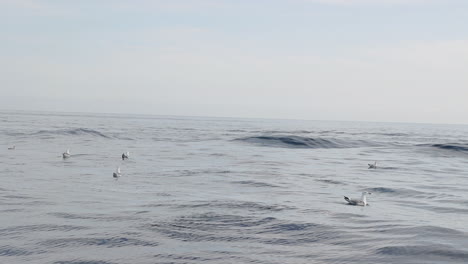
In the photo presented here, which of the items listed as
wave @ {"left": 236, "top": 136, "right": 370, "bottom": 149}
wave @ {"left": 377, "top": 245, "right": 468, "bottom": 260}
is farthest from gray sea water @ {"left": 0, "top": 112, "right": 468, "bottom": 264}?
wave @ {"left": 236, "top": 136, "right": 370, "bottom": 149}

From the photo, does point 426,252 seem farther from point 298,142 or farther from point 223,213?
point 298,142

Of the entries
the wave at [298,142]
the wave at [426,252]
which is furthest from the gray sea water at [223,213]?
the wave at [298,142]

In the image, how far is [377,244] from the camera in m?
14.4

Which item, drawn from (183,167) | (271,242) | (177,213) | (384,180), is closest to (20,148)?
(183,167)

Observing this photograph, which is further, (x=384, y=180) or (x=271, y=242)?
(x=384, y=180)

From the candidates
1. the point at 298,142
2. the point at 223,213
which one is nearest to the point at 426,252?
the point at 223,213

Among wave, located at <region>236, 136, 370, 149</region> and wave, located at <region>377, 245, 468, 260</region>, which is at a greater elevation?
wave, located at <region>377, 245, 468, 260</region>

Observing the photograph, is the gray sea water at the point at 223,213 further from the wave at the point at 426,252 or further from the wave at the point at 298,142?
the wave at the point at 298,142

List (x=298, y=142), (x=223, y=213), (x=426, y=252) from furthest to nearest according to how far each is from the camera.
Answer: (x=298, y=142) < (x=223, y=213) < (x=426, y=252)

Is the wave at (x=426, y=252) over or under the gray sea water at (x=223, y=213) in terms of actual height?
over

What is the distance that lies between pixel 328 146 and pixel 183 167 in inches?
1137

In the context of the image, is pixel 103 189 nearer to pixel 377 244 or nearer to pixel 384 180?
pixel 377 244

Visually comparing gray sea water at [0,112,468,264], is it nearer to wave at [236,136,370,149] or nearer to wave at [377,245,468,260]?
wave at [377,245,468,260]

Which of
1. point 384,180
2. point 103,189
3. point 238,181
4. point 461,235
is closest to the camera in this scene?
point 461,235
